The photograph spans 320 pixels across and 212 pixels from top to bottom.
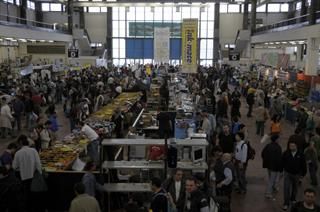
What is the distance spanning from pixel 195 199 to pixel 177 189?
0.74m

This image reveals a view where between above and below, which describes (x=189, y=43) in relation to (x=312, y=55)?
above

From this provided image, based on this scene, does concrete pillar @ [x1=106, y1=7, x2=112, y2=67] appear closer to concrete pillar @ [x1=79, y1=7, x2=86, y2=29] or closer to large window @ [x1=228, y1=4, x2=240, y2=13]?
concrete pillar @ [x1=79, y1=7, x2=86, y2=29]

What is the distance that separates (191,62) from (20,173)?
8.46 m

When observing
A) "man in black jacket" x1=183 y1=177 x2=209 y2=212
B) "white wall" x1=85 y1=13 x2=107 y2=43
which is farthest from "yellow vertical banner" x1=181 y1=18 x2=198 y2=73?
"white wall" x1=85 y1=13 x2=107 y2=43

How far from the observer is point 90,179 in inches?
276

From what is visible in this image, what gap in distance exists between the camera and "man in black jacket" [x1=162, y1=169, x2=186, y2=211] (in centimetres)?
614

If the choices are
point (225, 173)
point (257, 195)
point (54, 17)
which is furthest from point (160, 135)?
point (54, 17)

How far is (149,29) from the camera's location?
44.5 metres

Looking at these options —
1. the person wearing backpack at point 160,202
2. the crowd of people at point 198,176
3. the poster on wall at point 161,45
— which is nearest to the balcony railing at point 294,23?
the crowd of people at point 198,176

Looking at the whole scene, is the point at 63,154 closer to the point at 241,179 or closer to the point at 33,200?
the point at 33,200

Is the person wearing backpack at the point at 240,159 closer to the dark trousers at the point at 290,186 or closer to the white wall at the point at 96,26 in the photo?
the dark trousers at the point at 290,186

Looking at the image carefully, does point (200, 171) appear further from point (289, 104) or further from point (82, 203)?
point (289, 104)

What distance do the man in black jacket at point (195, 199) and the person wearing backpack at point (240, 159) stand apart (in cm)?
→ 306

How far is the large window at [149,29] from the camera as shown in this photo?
44.1m
